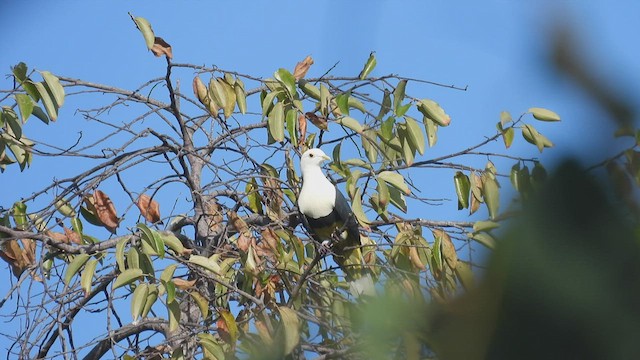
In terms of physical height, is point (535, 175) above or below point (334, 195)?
below

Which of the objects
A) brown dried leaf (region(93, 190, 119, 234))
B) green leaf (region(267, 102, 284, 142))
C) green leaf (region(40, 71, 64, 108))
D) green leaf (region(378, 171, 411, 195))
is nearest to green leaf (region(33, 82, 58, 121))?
green leaf (region(40, 71, 64, 108))

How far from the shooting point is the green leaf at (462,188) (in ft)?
11.0

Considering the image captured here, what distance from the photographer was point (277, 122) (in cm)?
333

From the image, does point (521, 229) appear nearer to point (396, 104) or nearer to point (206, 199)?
point (396, 104)

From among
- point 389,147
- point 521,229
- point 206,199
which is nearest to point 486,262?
point 521,229

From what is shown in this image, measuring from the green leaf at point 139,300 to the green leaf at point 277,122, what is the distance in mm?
792

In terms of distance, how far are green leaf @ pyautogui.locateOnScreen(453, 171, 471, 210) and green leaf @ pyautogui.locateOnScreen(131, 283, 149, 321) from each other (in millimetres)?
1204

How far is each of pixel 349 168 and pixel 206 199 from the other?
0.62 meters

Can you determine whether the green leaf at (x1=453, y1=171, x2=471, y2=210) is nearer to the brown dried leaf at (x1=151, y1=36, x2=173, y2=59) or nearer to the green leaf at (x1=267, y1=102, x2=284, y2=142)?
the green leaf at (x1=267, y1=102, x2=284, y2=142)

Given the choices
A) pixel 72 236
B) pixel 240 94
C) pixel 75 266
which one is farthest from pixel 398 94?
pixel 72 236

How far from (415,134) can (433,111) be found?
0.11 metres

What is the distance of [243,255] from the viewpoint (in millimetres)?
3170

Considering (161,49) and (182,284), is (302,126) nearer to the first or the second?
(161,49)

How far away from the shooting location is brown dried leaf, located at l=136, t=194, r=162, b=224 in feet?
12.0
